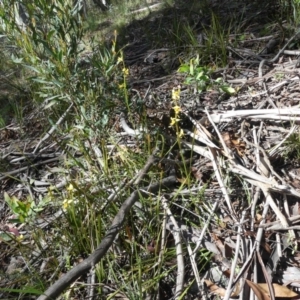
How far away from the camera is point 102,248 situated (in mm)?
1600

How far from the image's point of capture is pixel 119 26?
5.34 m

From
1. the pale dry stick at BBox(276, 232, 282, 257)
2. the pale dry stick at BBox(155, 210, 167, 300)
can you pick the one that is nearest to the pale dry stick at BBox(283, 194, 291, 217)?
the pale dry stick at BBox(276, 232, 282, 257)

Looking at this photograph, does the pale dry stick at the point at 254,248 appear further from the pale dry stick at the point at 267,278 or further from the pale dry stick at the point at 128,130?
the pale dry stick at the point at 128,130

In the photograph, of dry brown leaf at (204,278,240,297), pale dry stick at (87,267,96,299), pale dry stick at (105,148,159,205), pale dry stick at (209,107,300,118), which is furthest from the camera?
pale dry stick at (209,107,300,118)

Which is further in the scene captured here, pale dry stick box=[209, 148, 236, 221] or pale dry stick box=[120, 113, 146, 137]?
pale dry stick box=[120, 113, 146, 137]

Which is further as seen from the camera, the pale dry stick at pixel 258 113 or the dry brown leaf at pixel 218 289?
the pale dry stick at pixel 258 113

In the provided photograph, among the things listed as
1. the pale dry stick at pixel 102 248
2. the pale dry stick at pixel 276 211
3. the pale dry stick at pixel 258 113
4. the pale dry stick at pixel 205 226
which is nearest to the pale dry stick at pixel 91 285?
the pale dry stick at pixel 102 248

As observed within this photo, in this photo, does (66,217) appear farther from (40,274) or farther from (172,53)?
(172,53)

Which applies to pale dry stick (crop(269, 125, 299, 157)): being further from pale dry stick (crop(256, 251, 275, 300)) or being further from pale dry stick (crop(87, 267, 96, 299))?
pale dry stick (crop(87, 267, 96, 299))

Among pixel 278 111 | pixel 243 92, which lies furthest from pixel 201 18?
pixel 278 111

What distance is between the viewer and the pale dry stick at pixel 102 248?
54.6 inches

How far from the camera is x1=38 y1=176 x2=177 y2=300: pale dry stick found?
139 cm

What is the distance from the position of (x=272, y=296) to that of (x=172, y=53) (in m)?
2.54

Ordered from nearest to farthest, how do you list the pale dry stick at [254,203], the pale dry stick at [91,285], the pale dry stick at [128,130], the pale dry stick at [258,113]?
the pale dry stick at [91,285] → the pale dry stick at [254,203] → the pale dry stick at [258,113] → the pale dry stick at [128,130]
